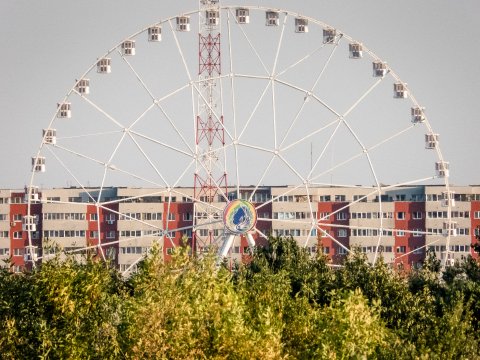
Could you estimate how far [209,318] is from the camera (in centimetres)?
6059

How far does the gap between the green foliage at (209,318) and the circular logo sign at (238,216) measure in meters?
25.0

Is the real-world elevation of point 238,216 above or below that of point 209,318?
above

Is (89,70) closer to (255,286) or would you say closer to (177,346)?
(255,286)

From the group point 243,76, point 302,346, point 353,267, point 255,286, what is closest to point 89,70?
point 243,76

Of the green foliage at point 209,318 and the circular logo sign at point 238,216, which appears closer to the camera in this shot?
the green foliage at point 209,318

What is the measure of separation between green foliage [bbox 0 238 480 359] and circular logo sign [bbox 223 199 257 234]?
24993mm

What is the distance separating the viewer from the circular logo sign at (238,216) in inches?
4343

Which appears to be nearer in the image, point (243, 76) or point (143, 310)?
point (143, 310)

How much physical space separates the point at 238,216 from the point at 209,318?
49.8 m

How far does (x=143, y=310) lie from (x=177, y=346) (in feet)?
5.47

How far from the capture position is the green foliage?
59.4 meters

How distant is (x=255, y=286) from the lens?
78.4 metres

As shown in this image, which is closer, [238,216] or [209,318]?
[209,318]

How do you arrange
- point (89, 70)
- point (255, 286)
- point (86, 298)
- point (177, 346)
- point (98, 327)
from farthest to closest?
1. point (89, 70)
2. point (255, 286)
3. point (86, 298)
4. point (98, 327)
5. point (177, 346)
